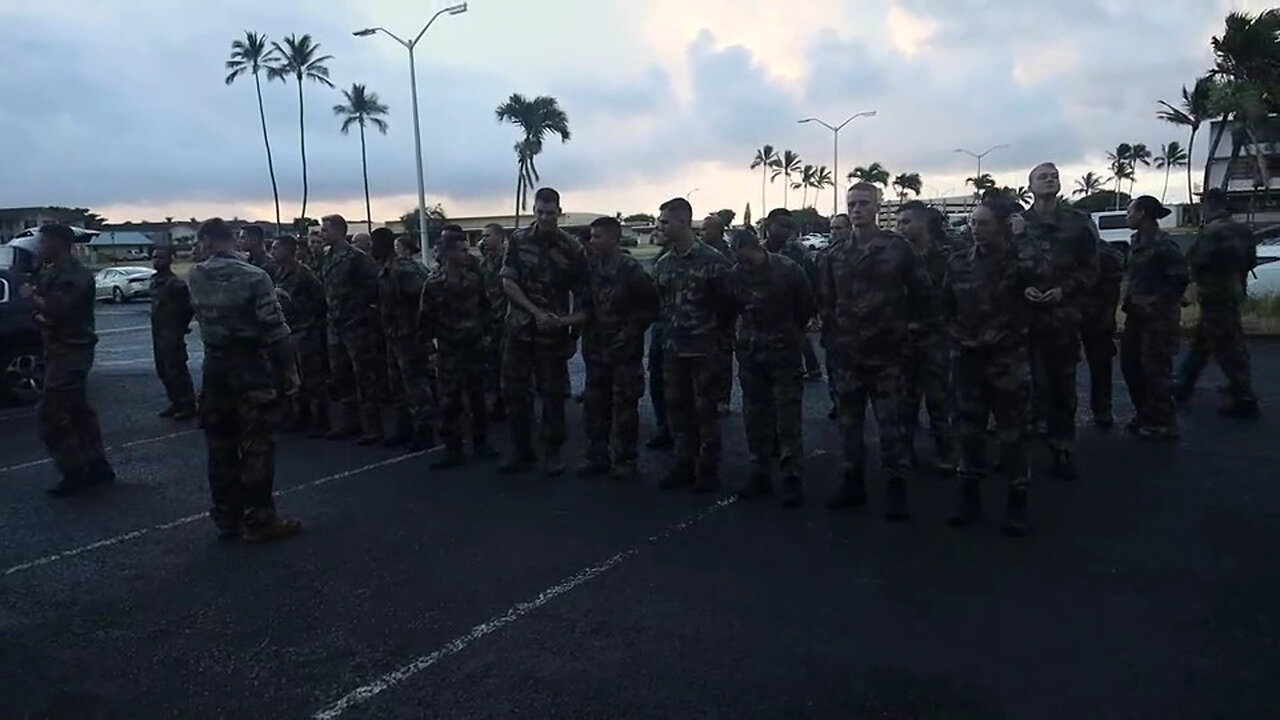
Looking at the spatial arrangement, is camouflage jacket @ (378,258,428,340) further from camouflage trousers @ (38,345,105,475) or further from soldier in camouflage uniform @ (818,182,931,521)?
soldier in camouflage uniform @ (818,182,931,521)

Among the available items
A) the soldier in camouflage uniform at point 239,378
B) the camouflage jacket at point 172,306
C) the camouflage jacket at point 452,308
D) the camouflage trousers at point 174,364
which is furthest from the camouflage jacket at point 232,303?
the camouflage trousers at point 174,364

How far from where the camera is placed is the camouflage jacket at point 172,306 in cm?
993

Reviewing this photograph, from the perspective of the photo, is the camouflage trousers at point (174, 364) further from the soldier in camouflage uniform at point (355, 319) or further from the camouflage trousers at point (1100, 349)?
the camouflage trousers at point (1100, 349)

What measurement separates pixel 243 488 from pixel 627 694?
10.9 feet

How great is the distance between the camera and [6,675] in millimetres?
4254

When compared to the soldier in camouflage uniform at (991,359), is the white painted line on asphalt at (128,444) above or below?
below

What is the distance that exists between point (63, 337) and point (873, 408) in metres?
5.75

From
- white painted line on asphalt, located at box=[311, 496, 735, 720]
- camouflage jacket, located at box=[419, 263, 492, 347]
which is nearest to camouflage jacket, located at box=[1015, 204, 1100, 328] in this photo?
white painted line on asphalt, located at box=[311, 496, 735, 720]

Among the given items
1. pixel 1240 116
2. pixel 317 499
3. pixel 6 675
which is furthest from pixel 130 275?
pixel 1240 116

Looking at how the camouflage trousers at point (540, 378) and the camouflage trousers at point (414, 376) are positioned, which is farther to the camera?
the camouflage trousers at point (414, 376)

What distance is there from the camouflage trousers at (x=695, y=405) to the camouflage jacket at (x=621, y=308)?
0.32m

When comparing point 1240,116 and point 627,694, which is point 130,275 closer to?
point 627,694

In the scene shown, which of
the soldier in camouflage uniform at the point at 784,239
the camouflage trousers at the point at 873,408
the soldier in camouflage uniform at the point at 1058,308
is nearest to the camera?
the camouflage trousers at the point at 873,408

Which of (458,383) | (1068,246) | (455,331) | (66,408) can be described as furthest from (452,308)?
(1068,246)
